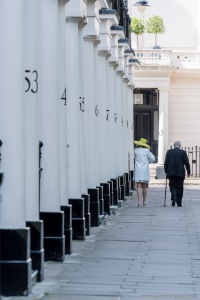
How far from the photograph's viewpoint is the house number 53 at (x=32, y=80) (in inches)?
557

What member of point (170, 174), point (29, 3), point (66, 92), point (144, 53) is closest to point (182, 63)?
point (144, 53)

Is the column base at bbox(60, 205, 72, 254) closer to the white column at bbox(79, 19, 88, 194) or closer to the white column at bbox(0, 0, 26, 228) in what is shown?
the white column at bbox(79, 19, 88, 194)

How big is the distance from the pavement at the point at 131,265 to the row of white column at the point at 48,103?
90 centimetres

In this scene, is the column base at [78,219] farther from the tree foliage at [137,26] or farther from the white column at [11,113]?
the tree foliage at [137,26]

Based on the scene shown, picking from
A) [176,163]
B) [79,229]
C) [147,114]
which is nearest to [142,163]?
[176,163]

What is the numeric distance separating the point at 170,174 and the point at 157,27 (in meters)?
29.0

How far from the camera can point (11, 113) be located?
1273 cm

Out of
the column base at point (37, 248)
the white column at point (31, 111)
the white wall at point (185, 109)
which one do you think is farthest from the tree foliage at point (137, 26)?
the column base at point (37, 248)

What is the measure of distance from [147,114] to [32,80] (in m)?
43.4

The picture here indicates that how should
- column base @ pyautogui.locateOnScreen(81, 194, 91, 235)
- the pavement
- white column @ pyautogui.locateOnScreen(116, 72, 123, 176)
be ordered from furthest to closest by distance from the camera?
→ 1. white column @ pyautogui.locateOnScreen(116, 72, 123, 176)
2. column base @ pyautogui.locateOnScreen(81, 194, 91, 235)
3. the pavement

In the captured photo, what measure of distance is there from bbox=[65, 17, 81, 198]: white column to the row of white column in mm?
17

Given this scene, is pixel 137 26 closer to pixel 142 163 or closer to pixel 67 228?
pixel 142 163

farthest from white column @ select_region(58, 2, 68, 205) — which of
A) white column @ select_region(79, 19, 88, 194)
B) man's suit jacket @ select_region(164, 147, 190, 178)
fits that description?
man's suit jacket @ select_region(164, 147, 190, 178)

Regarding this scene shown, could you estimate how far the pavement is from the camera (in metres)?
12.9
